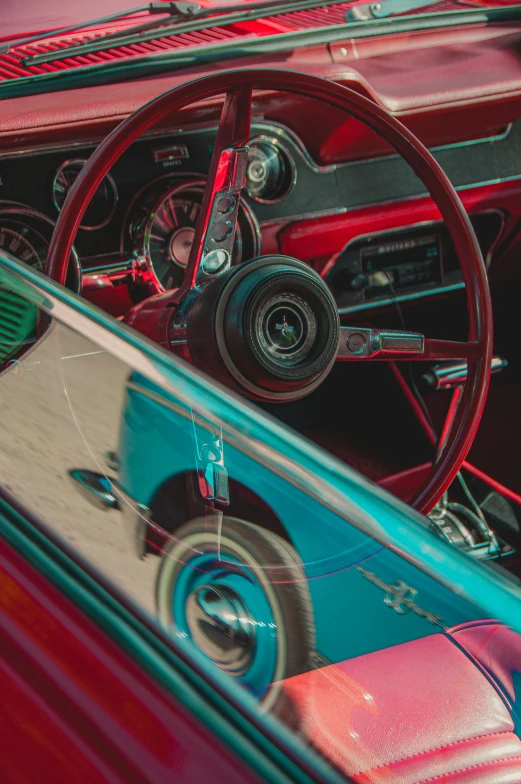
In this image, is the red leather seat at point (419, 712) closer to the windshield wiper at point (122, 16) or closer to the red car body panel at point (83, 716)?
the red car body panel at point (83, 716)

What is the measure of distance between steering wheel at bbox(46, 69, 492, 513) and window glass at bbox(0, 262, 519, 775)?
0.37 meters

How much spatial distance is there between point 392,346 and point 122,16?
1242mm

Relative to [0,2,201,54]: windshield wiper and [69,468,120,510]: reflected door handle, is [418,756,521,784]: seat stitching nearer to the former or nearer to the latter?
[69,468,120,510]: reflected door handle

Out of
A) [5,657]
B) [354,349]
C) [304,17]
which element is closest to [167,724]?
[5,657]

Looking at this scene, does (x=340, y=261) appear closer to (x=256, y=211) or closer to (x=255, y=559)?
(x=256, y=211)

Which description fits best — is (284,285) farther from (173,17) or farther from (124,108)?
(173,17)

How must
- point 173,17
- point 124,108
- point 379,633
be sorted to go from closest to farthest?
point 379,633 < point 124,108 < point 173,17

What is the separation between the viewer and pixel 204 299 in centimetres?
137

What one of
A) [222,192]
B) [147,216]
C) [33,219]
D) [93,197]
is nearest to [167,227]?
[147,216]

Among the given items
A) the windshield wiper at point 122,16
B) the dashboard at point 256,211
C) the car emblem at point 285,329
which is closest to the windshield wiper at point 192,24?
the windshield wiper at point 122,16

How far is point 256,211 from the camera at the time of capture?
2.10 m

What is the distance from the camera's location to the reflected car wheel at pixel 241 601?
2.30 ft

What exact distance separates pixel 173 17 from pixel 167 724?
197cm

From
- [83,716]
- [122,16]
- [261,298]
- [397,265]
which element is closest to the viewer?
[83,716]
